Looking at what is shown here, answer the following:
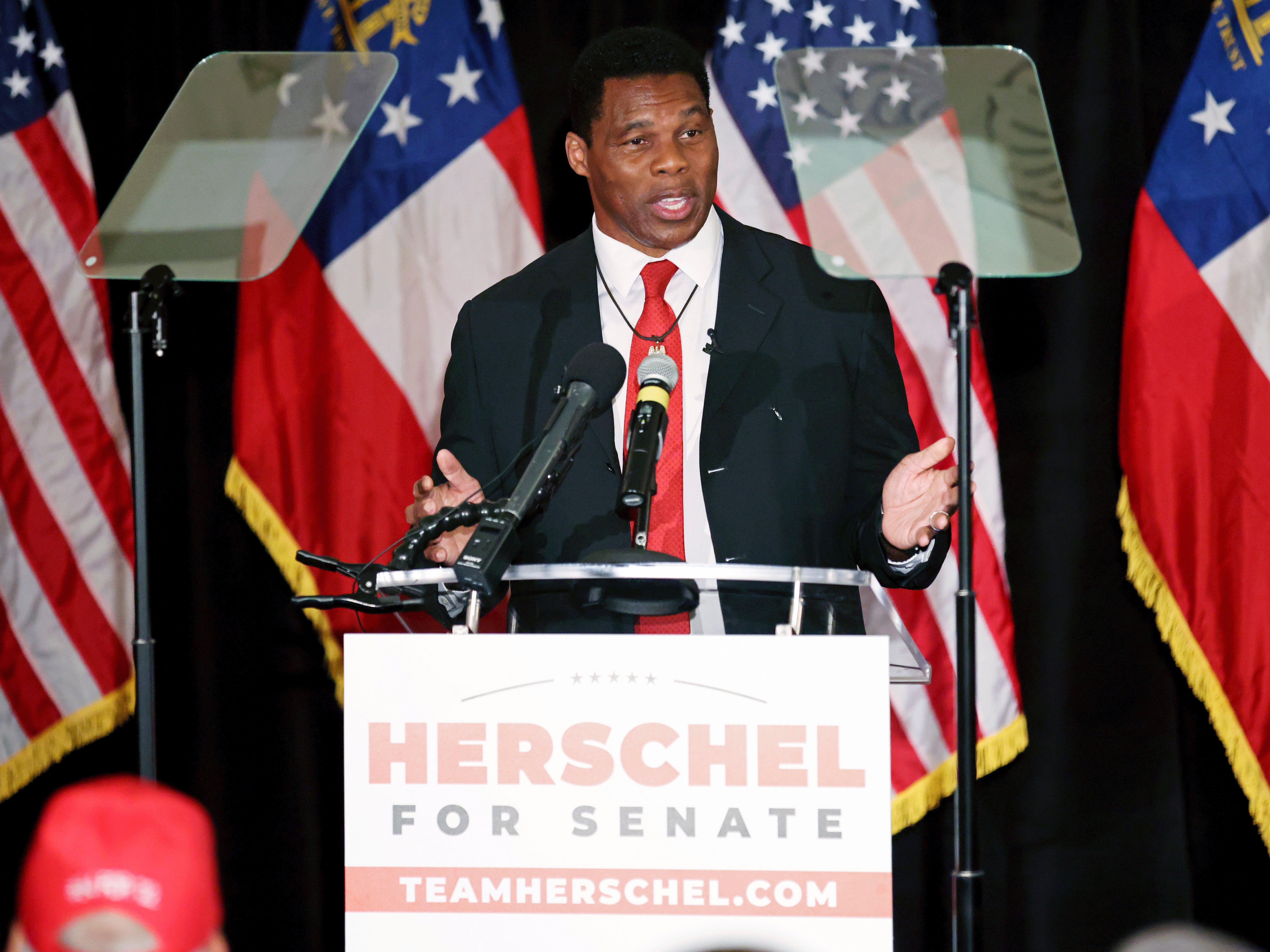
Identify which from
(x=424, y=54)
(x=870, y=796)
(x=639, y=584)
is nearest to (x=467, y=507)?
(x=639, y=584)

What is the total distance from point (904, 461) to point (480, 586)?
2.45ft

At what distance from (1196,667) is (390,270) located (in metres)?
2.30

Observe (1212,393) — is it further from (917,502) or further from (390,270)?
(390,270)

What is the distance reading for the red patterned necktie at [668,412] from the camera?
230 centimetres

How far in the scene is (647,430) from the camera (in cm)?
167

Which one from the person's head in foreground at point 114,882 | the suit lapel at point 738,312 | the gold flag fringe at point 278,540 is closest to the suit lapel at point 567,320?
the suit lapel at point 738,312

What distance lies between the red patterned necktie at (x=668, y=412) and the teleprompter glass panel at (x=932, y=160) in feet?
0.99


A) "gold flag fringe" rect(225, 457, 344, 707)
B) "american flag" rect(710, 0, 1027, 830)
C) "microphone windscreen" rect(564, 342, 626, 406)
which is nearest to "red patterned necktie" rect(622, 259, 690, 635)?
"microphone windscreen" rect(564, 342, 626, 406)

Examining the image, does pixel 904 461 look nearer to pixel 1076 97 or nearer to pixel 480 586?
pixel 480 586

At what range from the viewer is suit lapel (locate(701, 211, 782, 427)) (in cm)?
241

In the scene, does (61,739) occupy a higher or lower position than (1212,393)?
lower

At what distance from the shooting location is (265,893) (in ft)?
12.3

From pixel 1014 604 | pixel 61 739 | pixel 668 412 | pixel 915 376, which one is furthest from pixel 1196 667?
pixel 61 739

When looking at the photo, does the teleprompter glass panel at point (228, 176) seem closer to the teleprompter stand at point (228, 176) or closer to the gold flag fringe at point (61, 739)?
the teleprompter stand at point (228, 176)
